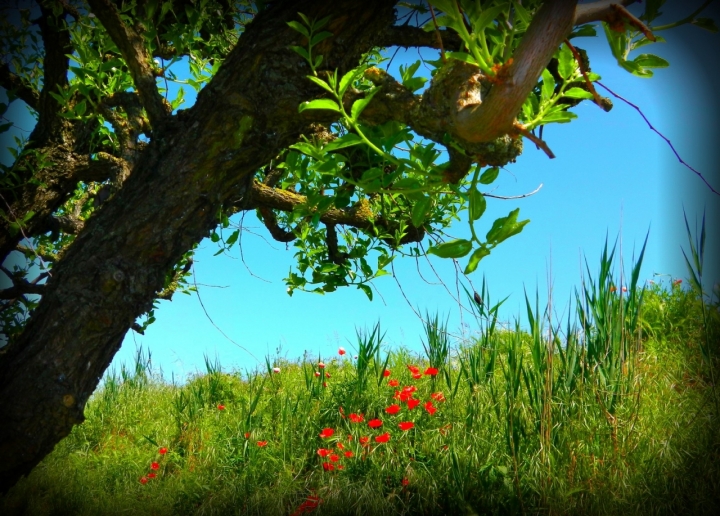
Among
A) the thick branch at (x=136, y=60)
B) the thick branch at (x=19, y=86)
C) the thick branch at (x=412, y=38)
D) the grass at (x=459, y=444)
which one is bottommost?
the grass at (x=459, y=444)

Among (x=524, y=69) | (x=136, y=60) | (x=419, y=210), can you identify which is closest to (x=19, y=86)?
(x=136, y=60)

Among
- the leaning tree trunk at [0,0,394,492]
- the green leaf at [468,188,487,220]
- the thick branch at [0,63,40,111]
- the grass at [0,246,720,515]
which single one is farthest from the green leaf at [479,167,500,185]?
the thick branch at [0,63,40,111]

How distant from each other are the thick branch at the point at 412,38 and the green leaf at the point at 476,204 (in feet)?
2.51

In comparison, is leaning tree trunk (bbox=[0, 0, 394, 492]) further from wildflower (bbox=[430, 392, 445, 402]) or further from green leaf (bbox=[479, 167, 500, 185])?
wildflower (bbox=[430, 392, 445, 402])

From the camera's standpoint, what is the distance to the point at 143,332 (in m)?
4.08

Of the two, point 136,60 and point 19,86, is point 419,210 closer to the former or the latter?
point 136,60

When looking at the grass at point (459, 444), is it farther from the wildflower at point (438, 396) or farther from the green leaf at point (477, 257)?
the green leaf at point (477, 257)

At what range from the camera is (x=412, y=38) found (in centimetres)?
201

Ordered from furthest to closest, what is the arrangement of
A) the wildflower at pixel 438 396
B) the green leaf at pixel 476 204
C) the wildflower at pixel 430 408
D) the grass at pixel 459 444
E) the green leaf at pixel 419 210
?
the wildflower at pixel 438 396, the wildflower at pixel 430 408, the grass at pixel 459 444, the green leaf at pixel 419 210, the green leaf at pixel 476 204

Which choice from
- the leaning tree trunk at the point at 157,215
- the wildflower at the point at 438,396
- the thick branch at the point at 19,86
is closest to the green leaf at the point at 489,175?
the leaning tree trunk at the point at 157,215

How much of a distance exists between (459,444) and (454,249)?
6.39 feet

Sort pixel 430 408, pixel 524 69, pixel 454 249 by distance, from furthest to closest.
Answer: pixel 430 408 → pixel 454 249 → pixel 524 69

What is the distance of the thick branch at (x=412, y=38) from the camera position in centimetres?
199

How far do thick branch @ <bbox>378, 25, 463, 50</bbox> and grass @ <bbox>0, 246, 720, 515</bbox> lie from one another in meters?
0.94
